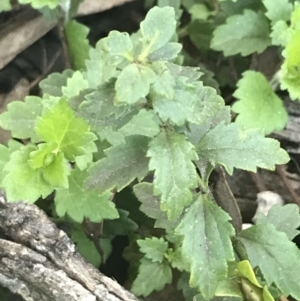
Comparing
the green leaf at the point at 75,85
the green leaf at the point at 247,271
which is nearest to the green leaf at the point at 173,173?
the green leaf at the point at 247,271

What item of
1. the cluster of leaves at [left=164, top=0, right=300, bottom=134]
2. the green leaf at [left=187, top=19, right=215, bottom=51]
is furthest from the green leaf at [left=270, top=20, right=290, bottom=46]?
the green leaf at [left=187, top=19, right=215, bottom=51]

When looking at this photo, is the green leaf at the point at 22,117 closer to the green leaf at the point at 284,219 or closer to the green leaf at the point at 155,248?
the green leaf at the point at 155,248

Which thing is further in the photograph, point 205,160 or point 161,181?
point 205,160

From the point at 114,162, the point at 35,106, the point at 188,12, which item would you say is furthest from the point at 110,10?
the point at 114,162

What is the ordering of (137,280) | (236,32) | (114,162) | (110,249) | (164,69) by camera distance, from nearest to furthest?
1. (164,69)
2. (114,162)
3. (137,280)
4. (110,249)
5. (236,32)

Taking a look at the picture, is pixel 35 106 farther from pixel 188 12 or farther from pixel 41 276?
pixel 188 12

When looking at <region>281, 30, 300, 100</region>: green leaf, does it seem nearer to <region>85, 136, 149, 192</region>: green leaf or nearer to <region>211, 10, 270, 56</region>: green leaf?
<region>211, 10, 270, 56</region>: green leaf

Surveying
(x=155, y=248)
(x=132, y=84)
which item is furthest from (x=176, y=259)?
(x=132, y=84)
